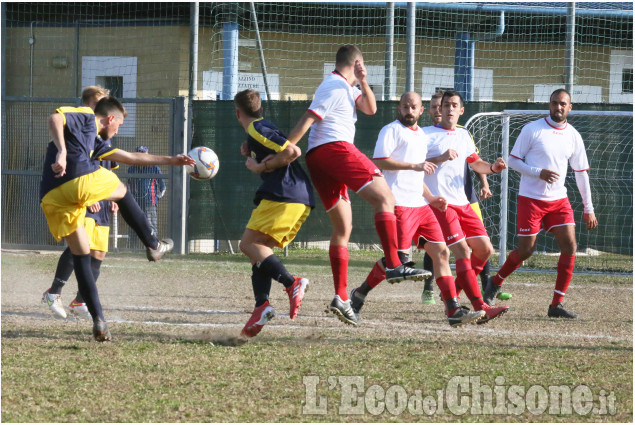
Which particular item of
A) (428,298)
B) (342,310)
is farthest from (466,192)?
(342,310)

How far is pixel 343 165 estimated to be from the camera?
6.49 m

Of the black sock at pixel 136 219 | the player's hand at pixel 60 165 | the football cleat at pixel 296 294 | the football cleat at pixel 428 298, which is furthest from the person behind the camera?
the football cleat at pixel 428 298

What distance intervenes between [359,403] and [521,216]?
4376 millimetres

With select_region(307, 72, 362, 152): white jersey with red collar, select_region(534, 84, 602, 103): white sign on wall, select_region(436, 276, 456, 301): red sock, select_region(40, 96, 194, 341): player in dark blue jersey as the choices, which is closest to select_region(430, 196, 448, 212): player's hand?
select_region(436, 276, 456, 301): red sock

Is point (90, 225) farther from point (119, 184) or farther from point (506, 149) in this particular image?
point (506, 149)

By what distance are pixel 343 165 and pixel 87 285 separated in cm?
206

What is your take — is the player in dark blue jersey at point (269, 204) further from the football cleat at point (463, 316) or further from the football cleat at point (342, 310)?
the football cleat at point (463, 316)

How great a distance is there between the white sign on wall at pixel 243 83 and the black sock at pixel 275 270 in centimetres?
968

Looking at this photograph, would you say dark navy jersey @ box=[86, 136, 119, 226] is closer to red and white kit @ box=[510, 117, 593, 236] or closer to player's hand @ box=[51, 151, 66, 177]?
player's hand @ box=[51, 151, 66, 177]

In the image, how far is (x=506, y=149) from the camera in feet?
41.1

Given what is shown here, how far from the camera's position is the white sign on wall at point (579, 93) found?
16094 mm

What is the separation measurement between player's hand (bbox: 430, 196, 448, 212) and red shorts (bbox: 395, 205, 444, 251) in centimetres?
16

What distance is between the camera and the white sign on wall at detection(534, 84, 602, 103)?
52.8 ft

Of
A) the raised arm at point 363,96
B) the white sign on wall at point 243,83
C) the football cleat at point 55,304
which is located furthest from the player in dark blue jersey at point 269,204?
the white sign on wall at point 243,83
